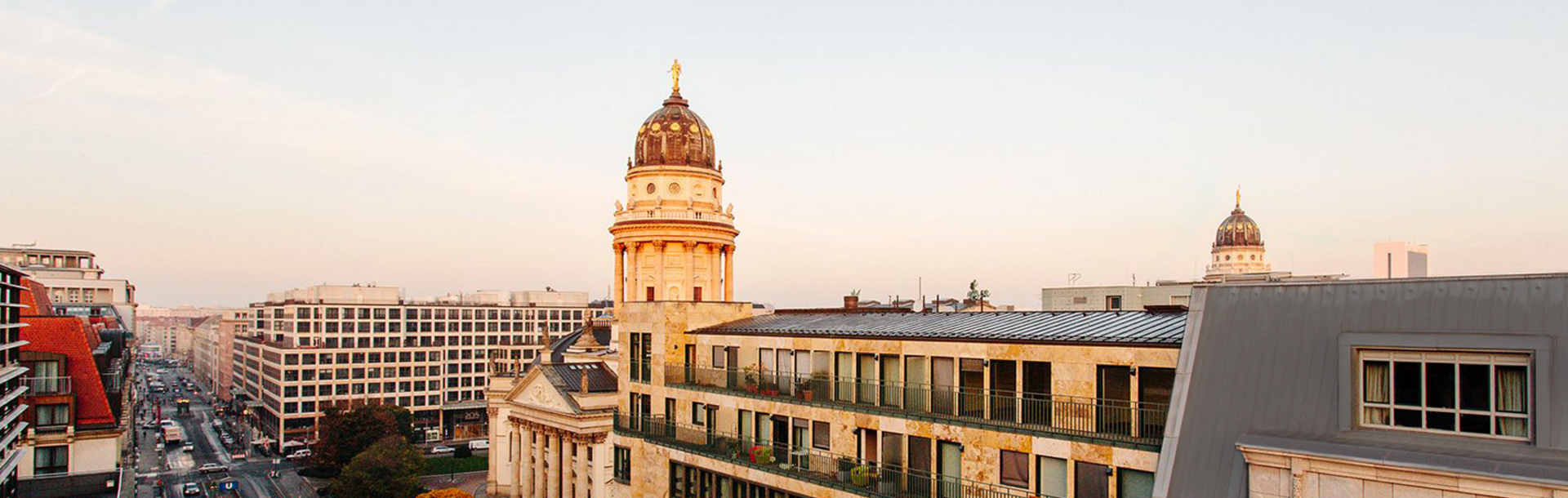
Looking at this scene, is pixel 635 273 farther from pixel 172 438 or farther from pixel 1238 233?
pixel 1238 233

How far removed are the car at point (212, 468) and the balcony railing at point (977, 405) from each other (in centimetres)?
9033

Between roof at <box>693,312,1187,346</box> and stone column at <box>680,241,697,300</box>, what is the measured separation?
96.9ft

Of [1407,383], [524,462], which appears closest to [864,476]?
[1407,383]

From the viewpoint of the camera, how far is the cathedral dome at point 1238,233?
161000 mm

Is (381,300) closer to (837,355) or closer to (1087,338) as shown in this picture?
(837,355)

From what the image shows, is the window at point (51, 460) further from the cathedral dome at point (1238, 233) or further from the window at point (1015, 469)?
the cathedral dome at point (1238, 233)

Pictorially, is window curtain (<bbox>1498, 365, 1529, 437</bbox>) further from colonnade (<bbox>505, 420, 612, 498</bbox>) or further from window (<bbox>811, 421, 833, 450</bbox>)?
colonnade (<bbox>505, 420, 612, 498</bbox>)

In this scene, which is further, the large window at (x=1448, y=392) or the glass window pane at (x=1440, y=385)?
the glass window pane at (x=1440, y=385)

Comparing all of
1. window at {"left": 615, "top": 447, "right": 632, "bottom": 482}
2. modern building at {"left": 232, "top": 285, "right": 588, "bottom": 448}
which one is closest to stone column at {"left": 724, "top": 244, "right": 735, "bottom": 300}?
window at {"left": 615, "top": 447, "right": 632, "bottom": 482}

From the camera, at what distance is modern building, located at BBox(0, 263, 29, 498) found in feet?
142

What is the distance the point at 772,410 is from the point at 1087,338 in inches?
591

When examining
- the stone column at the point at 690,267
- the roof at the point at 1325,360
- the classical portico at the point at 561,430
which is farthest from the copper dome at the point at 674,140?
the roof at the point at 1325,360

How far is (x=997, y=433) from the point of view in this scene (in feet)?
101

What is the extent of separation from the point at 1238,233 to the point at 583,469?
13528 cm
